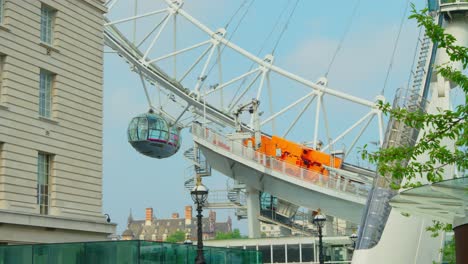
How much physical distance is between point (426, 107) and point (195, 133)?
2501 centimetres

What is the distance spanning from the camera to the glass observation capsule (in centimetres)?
6650

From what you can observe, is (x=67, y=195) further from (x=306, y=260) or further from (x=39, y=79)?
(x=306, y=260)

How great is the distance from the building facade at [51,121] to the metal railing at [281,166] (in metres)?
22.8

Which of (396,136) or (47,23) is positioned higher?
(47,23)

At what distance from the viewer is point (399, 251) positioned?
30.2 m

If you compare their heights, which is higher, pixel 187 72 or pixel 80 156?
pixel 187 72

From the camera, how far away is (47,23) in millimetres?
32406

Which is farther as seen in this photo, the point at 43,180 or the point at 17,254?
the point at 43,180

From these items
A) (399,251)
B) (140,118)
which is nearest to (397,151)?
(399,251)

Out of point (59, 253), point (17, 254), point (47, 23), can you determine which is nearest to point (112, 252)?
point (59, 253)

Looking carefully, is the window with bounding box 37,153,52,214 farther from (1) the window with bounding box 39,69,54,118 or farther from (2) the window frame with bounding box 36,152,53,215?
(1) the window with bounding box 39,69,54,118

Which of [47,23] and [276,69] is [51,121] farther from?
[276,69]

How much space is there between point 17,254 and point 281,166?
31826 millimetres

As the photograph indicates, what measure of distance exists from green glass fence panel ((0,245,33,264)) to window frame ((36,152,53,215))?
446 cm
